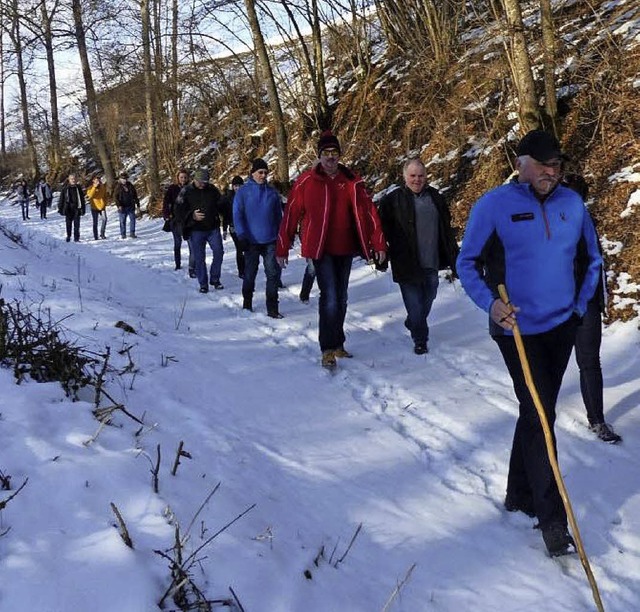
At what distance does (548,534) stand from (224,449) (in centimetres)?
194

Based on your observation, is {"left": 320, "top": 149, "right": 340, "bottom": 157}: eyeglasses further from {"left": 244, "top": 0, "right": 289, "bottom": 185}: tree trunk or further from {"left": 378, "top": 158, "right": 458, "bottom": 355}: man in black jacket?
{"left": 244, "top": 0, "right": 289, "bottom": 185}: tree trunk

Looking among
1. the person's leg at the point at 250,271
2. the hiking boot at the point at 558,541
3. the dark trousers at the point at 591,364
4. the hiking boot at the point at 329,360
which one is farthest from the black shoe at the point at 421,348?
the hiking boot at the point at 558,541

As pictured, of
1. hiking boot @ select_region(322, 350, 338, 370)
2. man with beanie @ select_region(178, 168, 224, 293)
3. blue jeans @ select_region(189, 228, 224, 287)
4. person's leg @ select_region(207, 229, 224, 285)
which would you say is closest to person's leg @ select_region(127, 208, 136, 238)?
man with beanie @ select_region(178, 168, 224, 293)

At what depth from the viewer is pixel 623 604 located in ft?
8.97

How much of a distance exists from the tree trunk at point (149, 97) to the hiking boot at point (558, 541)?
62.0 feet

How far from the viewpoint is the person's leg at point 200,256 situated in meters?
9.00

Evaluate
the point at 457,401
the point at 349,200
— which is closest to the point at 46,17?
the point at 349,200

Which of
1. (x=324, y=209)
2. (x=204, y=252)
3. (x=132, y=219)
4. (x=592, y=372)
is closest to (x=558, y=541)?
(x=592, y=372)

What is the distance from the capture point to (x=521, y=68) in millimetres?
8297

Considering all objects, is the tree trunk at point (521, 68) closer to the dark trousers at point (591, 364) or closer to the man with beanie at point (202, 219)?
the man with beanie at point (202, 219)

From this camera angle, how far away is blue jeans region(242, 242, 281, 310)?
744 centimetres

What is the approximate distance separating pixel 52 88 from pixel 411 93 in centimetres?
1959

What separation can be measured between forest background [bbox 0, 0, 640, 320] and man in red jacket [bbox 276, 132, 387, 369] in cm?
297

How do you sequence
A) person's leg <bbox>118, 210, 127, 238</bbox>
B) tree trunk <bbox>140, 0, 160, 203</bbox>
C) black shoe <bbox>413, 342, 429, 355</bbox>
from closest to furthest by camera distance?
black shoe <bbox>413, 342, 429, 355</bbox> → person's leg <bbox>118, 210, 127, 238</bbox> → tree trunk <bbox>140, 0, 160, 203</bbox>
